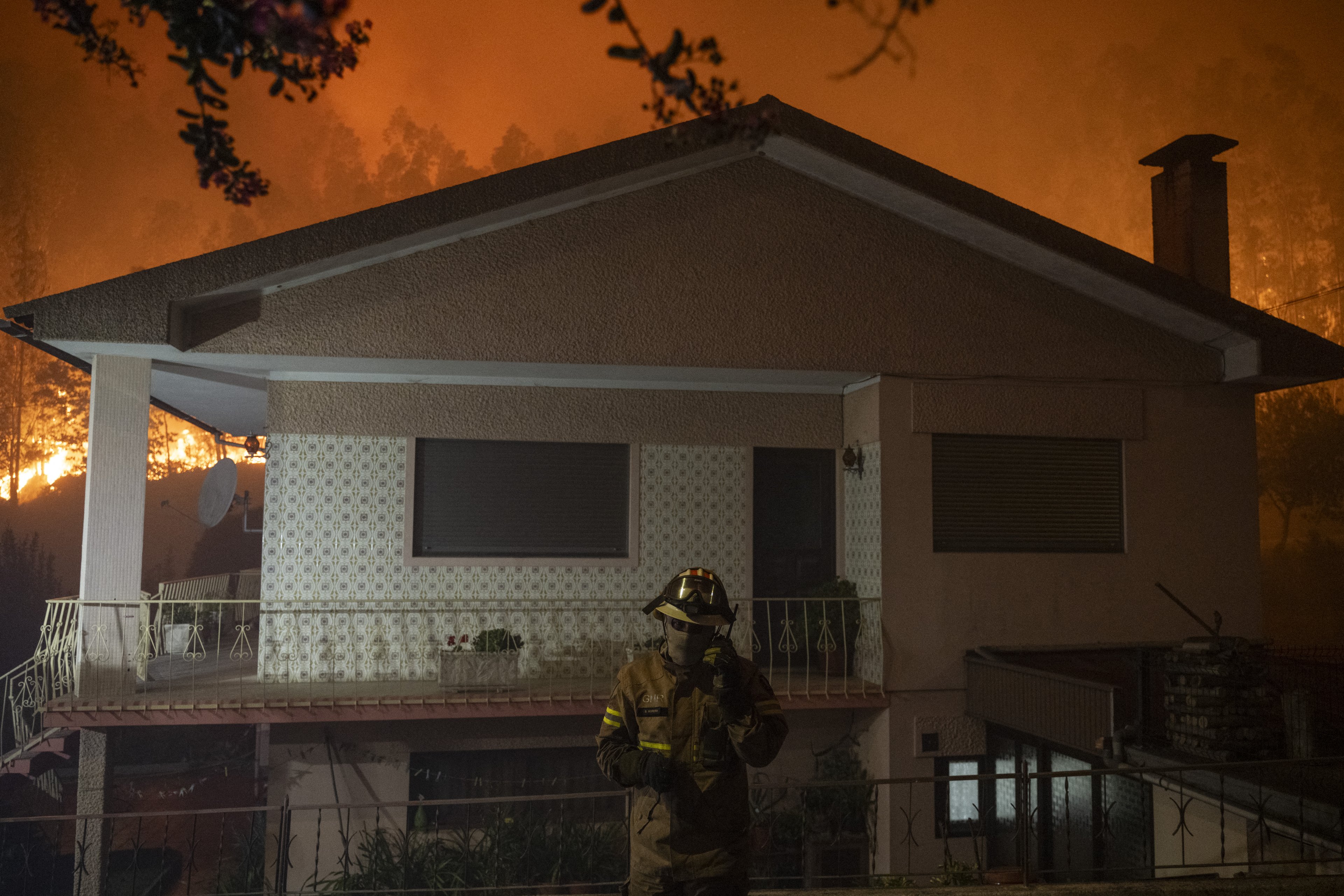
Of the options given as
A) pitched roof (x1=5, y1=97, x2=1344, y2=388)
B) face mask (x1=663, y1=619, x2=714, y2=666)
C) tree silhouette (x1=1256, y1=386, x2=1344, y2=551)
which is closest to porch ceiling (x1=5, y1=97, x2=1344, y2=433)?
pitched roof (x1=5, y1=97, x2=1344, y2=388)

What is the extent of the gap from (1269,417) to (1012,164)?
12770 millimetres

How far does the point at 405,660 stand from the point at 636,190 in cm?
547

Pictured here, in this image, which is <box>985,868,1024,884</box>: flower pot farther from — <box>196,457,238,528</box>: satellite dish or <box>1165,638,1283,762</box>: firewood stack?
<box>196,457,238,528</box>: satellite dish

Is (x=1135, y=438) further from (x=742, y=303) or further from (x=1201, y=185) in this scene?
(x=742, y=303)

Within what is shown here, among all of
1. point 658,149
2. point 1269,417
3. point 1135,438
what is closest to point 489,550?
point 658,149

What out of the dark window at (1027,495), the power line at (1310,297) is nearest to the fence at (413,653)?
the dark window at (1027,495)

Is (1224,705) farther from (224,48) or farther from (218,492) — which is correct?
(218,492)

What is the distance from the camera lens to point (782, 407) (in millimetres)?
10758

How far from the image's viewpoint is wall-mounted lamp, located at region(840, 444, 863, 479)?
33.5ft

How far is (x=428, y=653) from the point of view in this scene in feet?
Answer: 32.3

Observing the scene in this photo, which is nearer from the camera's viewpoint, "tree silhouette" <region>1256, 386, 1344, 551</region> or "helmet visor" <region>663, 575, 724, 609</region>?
"helmet visor" <region>663, 575, 724, 609</region>

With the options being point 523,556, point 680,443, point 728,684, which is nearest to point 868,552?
point 680,443

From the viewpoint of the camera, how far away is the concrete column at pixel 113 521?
8305 mm

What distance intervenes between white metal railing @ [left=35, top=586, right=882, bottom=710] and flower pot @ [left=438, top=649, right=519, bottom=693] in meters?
0.01
